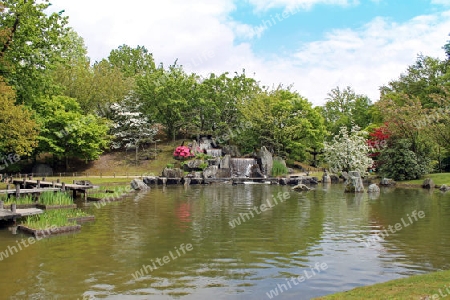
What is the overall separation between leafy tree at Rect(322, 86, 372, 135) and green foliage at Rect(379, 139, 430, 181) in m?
21.8

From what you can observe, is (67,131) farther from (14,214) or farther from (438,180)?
(438,180)

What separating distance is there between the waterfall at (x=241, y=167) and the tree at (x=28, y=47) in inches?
845

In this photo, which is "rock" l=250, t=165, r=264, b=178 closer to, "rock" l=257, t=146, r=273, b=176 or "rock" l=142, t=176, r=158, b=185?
"rock" l=257, t=146, r=273, b=176

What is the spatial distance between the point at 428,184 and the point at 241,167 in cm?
1890

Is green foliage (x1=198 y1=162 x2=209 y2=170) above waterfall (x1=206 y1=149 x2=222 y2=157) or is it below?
below

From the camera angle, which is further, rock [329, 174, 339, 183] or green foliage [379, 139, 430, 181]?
rock [329, 174, 339, 183]

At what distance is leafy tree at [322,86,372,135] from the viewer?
61397mm

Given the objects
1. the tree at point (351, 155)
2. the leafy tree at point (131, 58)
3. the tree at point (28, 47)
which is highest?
the leafy tree at point (131, 58)

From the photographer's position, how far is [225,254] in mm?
11195

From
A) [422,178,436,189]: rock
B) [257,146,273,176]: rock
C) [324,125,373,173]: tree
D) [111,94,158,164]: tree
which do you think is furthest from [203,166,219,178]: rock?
[422,178,436,189]: rock

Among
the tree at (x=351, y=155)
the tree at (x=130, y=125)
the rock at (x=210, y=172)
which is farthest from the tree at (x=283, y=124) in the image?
the tree at (x=130, y=125)

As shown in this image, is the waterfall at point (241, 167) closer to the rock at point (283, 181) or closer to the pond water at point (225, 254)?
the rock at point (283, 181)

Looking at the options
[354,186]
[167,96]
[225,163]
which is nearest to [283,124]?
[225,163]

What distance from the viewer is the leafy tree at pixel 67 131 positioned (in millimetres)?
41188
